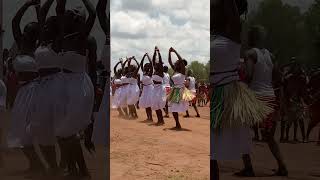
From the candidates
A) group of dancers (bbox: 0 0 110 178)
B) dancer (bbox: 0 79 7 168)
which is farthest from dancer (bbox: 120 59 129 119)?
group of dancers (bbox: 0 0 110 178)

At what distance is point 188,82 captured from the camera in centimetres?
1727

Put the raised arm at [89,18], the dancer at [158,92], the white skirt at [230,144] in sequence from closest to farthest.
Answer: the white skirt at [230,144]
the raised arm at [89,18]
the dancer at [158,92]

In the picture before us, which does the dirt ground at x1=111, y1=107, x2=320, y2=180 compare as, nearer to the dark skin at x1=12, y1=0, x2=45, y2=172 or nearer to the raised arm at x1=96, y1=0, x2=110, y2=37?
the raised arm at x1=96, y1=0, x2=110, y2=37

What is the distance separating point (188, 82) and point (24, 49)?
38.4ft

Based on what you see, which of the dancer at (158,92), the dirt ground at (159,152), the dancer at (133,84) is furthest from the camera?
the dancer at (133,84)

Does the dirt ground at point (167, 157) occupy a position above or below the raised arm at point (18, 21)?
below

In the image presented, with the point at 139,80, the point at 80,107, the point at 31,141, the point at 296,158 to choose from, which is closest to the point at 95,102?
the point at 80,107

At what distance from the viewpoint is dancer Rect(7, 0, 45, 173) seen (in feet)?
19.0

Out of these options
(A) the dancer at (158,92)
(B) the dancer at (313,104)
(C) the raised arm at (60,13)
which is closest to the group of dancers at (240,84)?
(B) the dancer at (313,104)

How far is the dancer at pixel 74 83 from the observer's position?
225 inches

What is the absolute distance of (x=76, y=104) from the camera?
18.9 feet

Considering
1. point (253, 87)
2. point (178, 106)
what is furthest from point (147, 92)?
point (253, 87)

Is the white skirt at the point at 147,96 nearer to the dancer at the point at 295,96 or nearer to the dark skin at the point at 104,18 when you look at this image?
the dark skin at the point at 104,18

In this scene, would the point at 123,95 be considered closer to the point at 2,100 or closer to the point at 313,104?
the point at 2,100
